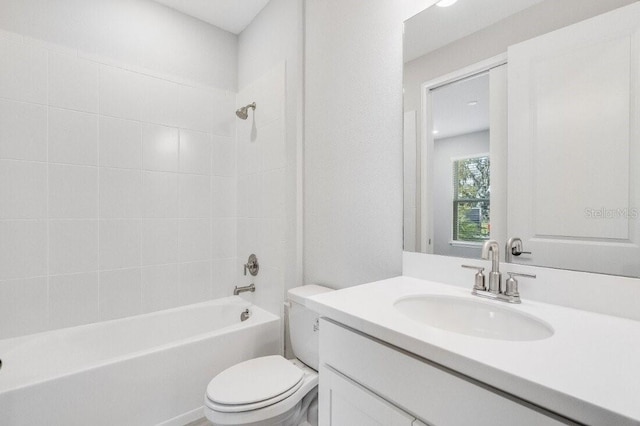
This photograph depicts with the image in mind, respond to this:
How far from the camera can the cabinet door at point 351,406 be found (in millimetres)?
745

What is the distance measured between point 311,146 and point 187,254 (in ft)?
4.03

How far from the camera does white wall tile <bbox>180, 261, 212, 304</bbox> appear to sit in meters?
2.23

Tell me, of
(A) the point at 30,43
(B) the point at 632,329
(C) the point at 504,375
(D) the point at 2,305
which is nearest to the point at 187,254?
(D) the point at 2,305

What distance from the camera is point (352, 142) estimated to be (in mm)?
1552

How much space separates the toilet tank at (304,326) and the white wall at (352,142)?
8.0 inches

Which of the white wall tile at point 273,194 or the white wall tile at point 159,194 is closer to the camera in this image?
the white wall tile at point 273,194

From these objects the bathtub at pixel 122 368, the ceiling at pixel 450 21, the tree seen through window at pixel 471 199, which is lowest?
the bathtub at pixel 122 368

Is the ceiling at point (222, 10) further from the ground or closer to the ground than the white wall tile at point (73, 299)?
further from the ground

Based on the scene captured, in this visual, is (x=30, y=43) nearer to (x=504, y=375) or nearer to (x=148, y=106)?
(x=148, y=106)

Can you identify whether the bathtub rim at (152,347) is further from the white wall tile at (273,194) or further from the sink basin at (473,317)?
the sink basin at (473,317)

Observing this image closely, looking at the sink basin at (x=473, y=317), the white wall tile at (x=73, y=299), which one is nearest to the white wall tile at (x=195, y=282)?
the white wall tile at (x=73, y=299)

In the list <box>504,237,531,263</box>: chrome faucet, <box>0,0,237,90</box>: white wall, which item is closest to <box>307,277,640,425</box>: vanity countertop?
<box>504,237,531,263</box>: chrome faucet

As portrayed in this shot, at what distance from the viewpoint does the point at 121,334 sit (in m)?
1.92

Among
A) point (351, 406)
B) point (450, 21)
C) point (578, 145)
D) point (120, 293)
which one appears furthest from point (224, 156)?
point (578, 145)
